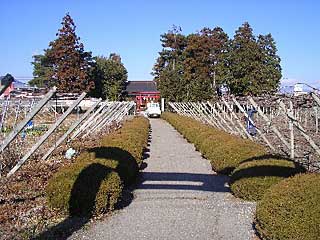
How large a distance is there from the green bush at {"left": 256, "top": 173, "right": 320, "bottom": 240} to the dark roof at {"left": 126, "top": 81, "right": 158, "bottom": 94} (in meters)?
71.1

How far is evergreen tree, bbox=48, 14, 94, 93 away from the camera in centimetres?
4259

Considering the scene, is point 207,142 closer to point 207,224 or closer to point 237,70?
point 207,224

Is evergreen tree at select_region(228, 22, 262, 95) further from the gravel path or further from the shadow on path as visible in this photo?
the gravel path

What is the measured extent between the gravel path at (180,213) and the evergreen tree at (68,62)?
1338 inches

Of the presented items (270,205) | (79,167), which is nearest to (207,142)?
(79,167)

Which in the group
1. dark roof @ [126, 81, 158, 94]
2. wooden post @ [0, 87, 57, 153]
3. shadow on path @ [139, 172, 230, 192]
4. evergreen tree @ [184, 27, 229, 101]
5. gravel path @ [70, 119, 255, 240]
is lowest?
shadow on path @ [139, 172, 230, 192]

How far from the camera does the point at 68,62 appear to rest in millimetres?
43281

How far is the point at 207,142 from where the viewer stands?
12.4m

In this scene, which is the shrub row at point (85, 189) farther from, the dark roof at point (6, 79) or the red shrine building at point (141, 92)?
the red shrine building at point (141, 92)

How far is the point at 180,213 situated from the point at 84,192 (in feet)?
4.69

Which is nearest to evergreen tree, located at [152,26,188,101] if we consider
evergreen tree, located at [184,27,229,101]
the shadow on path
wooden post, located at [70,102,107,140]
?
evergreen tree, located at [184,27,229,101]

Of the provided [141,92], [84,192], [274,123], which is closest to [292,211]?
[84,192]

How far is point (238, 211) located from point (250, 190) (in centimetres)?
56

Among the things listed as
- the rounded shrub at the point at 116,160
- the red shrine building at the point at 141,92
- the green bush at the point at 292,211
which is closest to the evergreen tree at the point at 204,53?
the red shrine building at the point at 141,92
